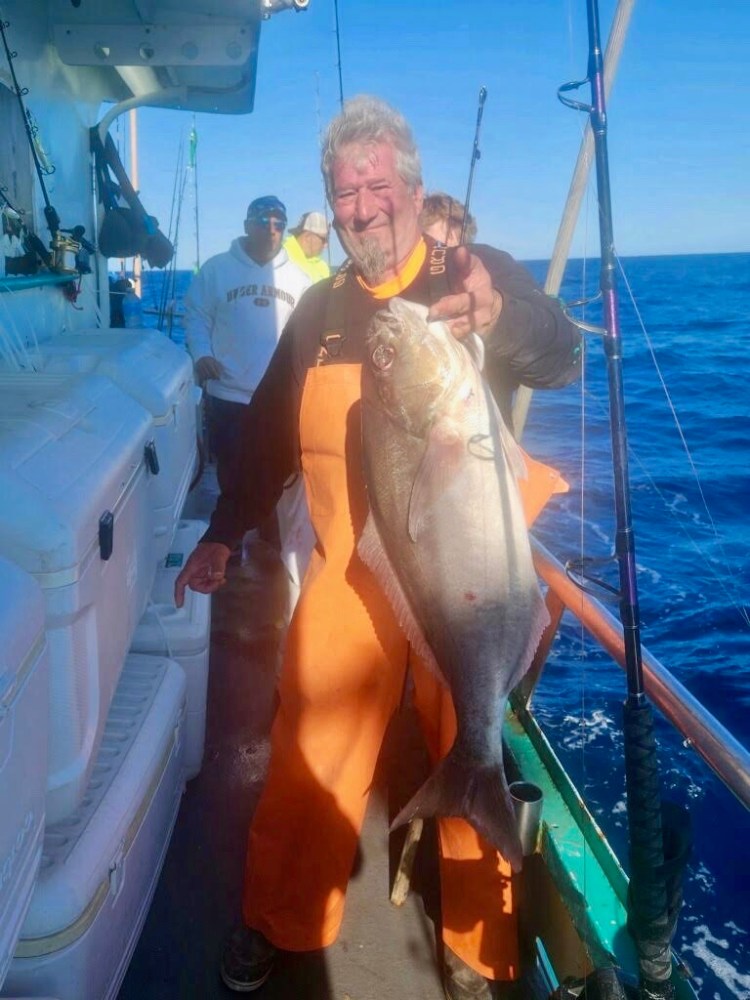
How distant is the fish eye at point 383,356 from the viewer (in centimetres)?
177

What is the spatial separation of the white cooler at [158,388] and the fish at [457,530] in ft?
3.93

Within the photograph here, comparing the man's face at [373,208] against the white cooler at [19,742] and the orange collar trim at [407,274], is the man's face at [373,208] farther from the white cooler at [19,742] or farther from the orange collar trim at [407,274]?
the white cooler at [19,742]

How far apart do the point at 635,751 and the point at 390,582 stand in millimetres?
663

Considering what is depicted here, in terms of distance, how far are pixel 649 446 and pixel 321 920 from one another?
12665mm

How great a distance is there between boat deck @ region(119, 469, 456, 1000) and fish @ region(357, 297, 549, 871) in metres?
0.79

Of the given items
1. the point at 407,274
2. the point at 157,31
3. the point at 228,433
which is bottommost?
the point at 228,433

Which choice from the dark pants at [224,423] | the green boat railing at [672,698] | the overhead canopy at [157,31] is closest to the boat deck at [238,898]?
the green boat railing at [672,698]

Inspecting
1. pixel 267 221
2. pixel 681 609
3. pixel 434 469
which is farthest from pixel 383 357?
pixel 681 609

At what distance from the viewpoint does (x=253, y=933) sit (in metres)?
2.23

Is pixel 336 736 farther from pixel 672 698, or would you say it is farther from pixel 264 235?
pixel 264 235

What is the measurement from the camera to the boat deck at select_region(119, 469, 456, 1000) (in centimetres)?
221

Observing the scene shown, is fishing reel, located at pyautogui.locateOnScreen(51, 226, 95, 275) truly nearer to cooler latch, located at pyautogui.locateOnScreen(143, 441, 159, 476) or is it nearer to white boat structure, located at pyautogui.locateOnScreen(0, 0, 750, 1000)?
white boat structure, located at pyautogui.locateOnScreen(0, 0, 750, 1000)

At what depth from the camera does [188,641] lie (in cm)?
275

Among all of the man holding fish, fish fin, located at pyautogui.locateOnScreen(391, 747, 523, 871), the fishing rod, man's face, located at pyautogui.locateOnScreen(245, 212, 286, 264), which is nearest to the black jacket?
the man holding fish
